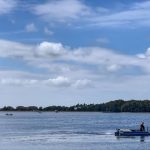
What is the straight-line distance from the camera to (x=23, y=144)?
65.3 meters

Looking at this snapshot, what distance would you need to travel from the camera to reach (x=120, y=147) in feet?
205

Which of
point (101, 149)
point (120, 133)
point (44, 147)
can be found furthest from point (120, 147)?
point (120, 133)

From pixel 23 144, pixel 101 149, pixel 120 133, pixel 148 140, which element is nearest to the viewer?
pixel 101 149

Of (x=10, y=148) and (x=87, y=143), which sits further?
(x=87, y=143)

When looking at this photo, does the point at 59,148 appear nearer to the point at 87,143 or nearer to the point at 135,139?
the point at 87,143

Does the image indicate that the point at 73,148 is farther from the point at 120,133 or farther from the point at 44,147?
the point at 120,133

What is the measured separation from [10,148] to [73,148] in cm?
676

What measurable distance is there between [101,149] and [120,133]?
19.3 meters

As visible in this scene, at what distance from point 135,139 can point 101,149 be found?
15.5 m

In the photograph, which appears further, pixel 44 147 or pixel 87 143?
pixel 87 143

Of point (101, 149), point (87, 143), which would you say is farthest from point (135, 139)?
point (101, 149)

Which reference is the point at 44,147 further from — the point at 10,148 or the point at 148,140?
the point at 148,140

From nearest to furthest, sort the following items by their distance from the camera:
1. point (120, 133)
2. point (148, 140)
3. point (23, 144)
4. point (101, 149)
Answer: point (101, 149) < point (23, 144) < point (148, 140) < point (120, 133)

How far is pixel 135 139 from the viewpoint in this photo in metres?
74.1
